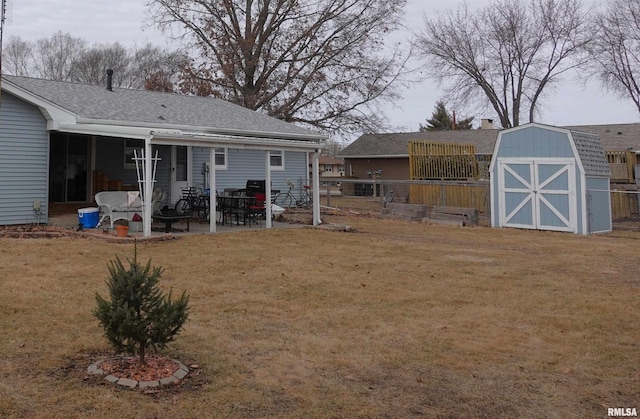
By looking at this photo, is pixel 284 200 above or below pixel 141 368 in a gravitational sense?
above

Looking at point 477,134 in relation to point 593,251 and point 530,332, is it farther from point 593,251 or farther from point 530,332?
point 530,332

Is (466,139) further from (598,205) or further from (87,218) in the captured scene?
(87,218)

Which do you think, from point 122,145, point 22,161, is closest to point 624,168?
point 122,145

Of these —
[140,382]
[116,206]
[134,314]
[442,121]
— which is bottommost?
[140,382]

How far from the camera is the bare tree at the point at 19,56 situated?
37.7 meters

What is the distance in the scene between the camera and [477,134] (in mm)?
32531

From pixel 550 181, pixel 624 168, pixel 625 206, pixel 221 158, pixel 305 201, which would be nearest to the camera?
pixel 550 181

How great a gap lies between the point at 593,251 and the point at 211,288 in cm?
811

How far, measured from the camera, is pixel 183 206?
15641mm

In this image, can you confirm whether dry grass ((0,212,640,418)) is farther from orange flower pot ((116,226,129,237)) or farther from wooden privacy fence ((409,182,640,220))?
wooden privacy fence ((409,182,640,220))

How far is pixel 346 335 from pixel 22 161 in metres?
10.5

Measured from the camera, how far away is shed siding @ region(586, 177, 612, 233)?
14367 mm

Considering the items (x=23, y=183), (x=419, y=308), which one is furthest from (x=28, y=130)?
(x=419, y=308)

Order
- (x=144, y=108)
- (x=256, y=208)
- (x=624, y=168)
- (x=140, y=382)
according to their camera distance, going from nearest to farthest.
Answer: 1. (x=140, y=382)
2. (x=256, y=208)
3. (x=144, y=108)
4. (x=624, y=168)
